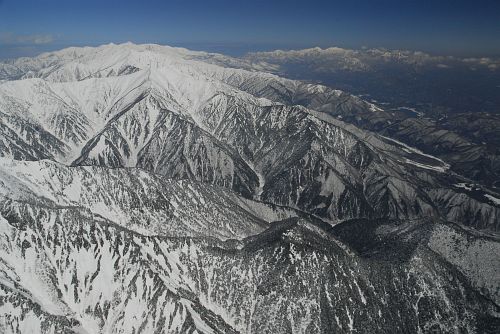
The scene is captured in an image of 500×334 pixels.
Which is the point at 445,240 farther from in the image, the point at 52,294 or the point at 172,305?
the point at 52,294

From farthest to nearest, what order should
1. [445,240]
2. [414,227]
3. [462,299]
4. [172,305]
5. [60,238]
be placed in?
[414,227] < [445,240] < [462,299] < [60,238] < [172,305]

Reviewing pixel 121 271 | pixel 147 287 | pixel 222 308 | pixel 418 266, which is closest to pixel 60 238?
pixel 121 271

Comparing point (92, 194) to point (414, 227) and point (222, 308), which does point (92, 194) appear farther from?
point (414, 227)

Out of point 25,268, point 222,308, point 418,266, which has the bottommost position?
point 222,308

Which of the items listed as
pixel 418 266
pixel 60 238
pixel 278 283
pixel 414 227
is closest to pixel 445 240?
pixel 414 227

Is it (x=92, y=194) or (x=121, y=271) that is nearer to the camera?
(x=121, y=271)

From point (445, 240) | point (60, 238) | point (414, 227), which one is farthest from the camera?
point (414, 227)

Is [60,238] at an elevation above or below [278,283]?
above

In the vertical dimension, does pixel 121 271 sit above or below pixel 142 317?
above

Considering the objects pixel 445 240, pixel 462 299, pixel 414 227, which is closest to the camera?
pixel 462 299
